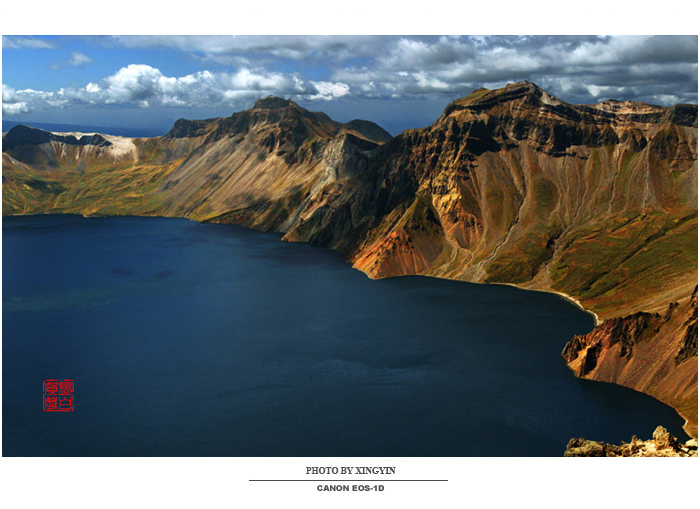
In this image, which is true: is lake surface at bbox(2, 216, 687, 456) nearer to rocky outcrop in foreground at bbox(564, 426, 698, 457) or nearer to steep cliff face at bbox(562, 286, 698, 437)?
steep cliff face at bbox(562, 286, 698, 437)

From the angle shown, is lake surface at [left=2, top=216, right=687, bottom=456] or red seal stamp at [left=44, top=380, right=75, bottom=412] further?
red seal stamp at [left=44, top=380, right=75, bottom=412]

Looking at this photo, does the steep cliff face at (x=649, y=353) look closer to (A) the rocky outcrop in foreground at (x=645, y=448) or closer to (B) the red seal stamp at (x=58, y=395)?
(A) the rocky outcrop in foreground at (x=645, y=448)

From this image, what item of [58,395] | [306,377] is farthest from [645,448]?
[58,395]

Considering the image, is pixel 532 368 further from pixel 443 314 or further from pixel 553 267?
pixel 553 267

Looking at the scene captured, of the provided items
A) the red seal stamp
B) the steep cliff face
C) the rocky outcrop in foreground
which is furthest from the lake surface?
the rocky outcrop in foreground

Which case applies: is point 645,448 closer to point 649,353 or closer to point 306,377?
point 649,353
